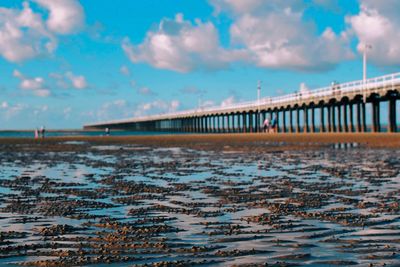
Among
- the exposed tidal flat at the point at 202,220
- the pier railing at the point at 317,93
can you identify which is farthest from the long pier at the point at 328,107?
the exposed tidal flat at the point at 202,220

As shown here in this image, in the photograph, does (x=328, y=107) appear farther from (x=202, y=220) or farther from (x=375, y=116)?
(x=202, y=220)

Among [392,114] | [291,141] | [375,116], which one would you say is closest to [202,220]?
[291,141]

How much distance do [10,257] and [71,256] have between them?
58 cm

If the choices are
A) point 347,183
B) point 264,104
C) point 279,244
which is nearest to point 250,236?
point 279,244

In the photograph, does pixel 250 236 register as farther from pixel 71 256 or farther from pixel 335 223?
pixel 71 256

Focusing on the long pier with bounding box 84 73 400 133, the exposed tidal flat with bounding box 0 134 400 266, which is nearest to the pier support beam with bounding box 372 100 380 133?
the long pier with bounding box 84 73 400 133

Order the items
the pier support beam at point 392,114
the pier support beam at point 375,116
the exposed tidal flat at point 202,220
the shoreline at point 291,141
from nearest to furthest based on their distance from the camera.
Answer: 1. the exposed tidal flat at point 202,220
2. the shoreline at point 291,141
3. the pier support beam at point 392,114
4. the pier support beam at point 375,116

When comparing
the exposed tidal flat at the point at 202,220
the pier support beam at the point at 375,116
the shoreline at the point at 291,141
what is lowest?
the exposed tidal flat at the point at 202,220

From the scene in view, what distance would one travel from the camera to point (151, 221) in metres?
7.42

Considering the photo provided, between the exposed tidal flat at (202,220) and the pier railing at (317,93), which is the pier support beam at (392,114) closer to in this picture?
the pier railing at (317,93)

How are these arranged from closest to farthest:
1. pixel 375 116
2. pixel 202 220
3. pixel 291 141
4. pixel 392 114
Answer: pixel 202 220 < pixel 291 141 < pixel 392 114 < pixel 375 116

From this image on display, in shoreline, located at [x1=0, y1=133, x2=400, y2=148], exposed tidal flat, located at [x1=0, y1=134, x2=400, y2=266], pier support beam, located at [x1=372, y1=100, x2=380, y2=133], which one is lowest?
exposed tidal flat, located at [x1=0, y1=134, x2=400, y2=266]

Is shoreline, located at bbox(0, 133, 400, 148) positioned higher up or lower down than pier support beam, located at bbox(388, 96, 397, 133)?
lower down

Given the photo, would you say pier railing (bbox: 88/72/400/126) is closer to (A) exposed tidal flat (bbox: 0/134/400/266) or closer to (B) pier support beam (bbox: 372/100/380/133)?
(B) pier support beam (bbox: 372/100/380/133)
